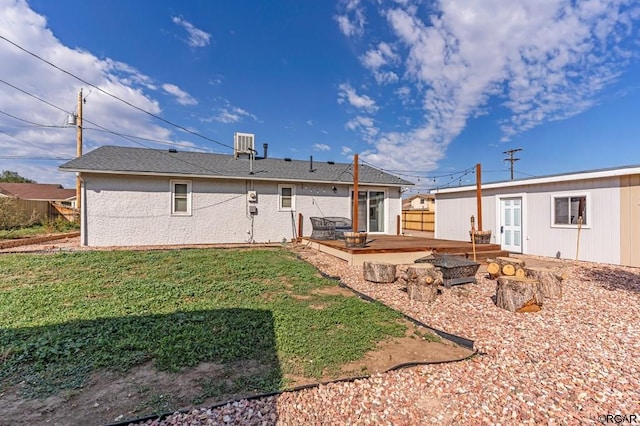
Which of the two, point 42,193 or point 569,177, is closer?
point 569,177

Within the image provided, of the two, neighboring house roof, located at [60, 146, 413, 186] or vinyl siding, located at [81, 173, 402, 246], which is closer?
vinyl siding, located at [81, 173, 402, 246]

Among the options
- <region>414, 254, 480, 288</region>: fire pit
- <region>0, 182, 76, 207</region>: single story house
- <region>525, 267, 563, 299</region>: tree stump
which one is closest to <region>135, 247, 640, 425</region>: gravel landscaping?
<region>525, 267, 563, 299</region>: tree stump

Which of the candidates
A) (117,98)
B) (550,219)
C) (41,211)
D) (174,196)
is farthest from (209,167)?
(41,211)

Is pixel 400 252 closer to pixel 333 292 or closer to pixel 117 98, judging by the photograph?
pixel 333 292

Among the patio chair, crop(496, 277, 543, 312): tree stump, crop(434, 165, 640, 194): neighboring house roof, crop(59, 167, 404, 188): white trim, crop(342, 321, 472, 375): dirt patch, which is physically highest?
crop(59, 167, 404, 188): white trim

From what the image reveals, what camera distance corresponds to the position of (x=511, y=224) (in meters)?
10.8

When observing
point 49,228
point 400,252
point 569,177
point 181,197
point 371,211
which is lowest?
point 400,252

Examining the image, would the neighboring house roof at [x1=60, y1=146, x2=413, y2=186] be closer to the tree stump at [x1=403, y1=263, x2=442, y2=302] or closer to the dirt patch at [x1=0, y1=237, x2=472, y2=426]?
the tree stump at [x1=403, y1=263, x2=442, y2=302]

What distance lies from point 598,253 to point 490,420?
9.37 metres

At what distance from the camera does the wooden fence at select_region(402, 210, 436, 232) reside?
64.6ft

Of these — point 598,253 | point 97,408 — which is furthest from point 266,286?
point 598,253

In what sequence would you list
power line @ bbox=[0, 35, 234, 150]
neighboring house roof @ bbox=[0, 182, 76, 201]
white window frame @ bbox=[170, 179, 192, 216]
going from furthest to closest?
1. neighboring house roof @ bbox=[0, 182, 76, 201]
2. white window frame @ bbox=[170, 179, 192, 216]
3. power line @ bbox=[0, 35, 234, 150]

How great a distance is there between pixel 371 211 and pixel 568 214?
6711 mm

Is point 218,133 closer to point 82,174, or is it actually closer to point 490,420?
point 82,174
